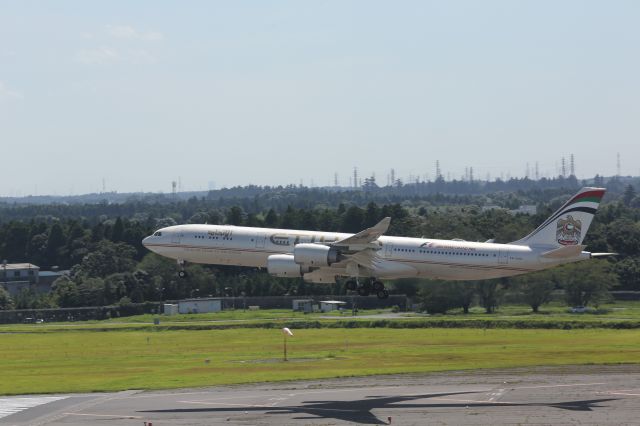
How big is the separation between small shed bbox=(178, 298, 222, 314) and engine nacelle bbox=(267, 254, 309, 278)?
213 feet

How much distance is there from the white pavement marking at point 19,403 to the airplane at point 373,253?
75.2 ft

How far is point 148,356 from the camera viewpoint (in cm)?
9019

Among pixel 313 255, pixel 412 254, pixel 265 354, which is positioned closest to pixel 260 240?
pixel 313 255

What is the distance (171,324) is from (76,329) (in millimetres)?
10251

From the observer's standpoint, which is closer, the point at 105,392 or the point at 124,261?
the point at 105,392

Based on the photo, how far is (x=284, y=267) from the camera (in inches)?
3270

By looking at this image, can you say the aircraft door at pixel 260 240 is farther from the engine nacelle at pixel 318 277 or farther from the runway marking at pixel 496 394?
the runway marking at pixel 496 394

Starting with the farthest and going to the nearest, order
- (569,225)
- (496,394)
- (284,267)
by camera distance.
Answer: (569,225) < (284,267) < (496,394)

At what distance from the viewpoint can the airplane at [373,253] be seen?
84.1 meters

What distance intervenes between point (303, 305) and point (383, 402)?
8294 cm

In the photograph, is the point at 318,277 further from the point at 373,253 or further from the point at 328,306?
the point at 328,306

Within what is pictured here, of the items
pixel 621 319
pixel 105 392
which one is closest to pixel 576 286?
pixel 621 319

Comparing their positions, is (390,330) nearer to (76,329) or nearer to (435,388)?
(76,329)

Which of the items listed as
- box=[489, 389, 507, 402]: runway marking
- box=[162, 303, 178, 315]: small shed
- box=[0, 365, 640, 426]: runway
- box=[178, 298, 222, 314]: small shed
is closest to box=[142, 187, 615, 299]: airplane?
box=[0, 365, 640, 426]: runway
